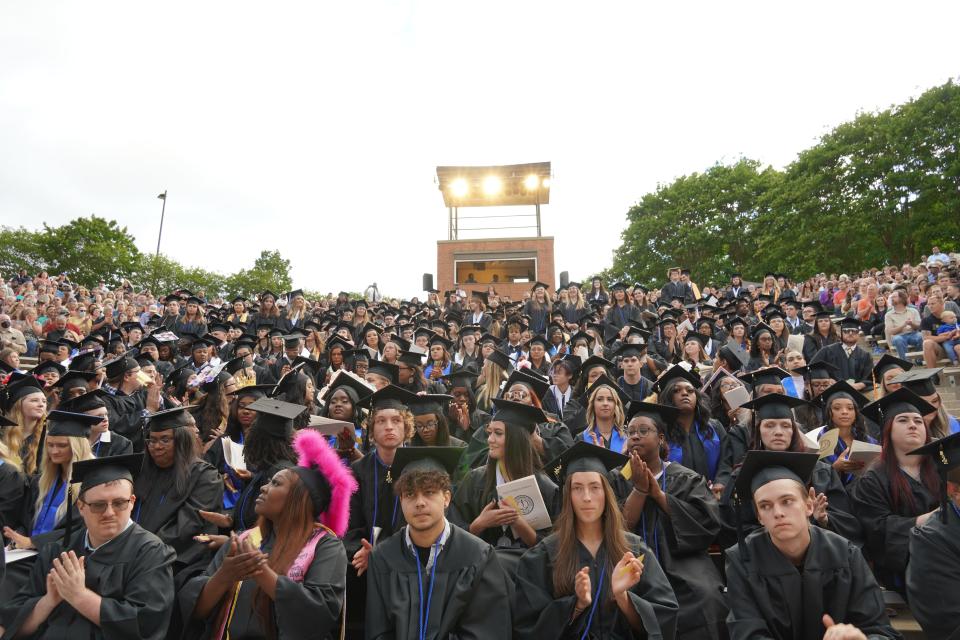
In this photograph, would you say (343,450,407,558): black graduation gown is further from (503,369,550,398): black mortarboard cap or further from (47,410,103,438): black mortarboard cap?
(47,410,103,438): black mortarboard cap

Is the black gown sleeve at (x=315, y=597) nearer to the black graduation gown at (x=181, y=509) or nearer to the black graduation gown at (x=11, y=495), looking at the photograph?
the black graduation gown at (x=181, y=509)

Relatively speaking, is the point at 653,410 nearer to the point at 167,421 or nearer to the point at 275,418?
the point at 275,418

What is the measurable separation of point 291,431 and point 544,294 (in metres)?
11.2

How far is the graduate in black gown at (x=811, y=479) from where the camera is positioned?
388cm

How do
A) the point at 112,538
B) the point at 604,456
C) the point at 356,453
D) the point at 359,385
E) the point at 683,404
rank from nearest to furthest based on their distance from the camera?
the point at 112,538
the point at 604,456
the point at 356,453
the point at 683,404
the point at 359,385

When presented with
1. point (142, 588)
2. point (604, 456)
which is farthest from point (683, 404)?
point (142, 588)

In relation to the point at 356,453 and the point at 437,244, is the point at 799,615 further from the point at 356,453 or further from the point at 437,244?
the point at 437,244

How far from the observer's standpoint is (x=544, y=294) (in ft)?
49.2

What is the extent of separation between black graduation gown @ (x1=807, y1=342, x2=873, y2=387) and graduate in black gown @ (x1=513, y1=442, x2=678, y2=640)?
7562 mm

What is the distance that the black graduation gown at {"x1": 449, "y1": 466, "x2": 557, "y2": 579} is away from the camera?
3.81 metres

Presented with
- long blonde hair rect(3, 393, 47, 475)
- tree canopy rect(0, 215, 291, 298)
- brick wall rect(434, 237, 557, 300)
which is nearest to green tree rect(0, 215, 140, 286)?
tree canopy rect(0, 215, 291, 298)

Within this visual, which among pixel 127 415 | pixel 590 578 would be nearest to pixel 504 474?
pixel 590 578

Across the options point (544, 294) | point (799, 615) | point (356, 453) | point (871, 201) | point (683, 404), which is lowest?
point (799, 615)

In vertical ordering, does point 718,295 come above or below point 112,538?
above
